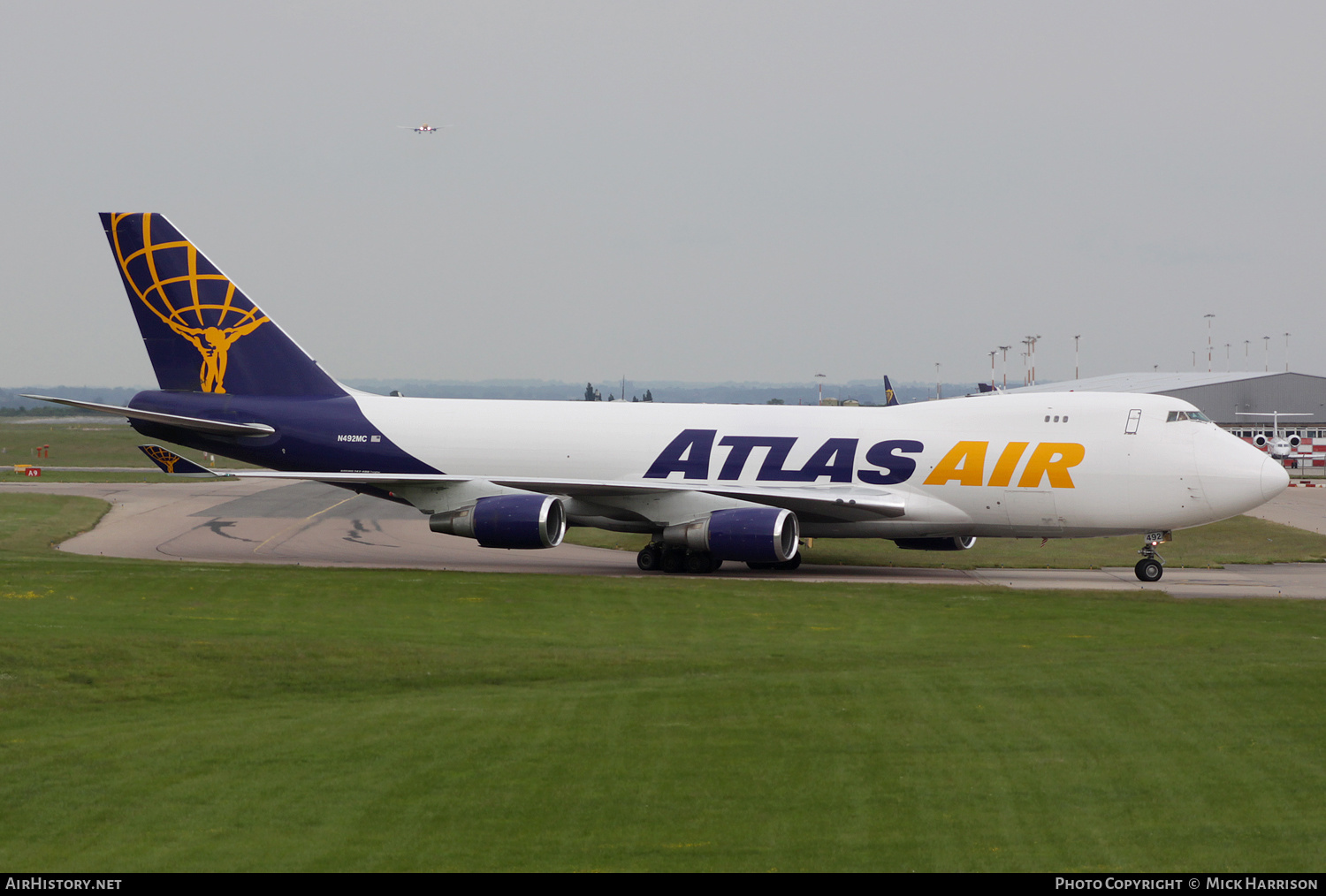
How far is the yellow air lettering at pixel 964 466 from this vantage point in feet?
99.7

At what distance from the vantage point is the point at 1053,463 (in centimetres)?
2997

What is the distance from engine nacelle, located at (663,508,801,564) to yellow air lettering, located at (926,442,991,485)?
3.73 meters

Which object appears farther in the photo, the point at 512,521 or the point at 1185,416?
the point at 512,521

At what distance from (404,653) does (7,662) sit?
5392 mm

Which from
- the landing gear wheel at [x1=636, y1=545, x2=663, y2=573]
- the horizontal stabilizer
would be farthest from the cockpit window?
the horizontal stabilizer

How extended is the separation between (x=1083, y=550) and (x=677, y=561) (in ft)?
45.2

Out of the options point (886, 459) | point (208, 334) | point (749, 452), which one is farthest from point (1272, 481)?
point (208, 334)

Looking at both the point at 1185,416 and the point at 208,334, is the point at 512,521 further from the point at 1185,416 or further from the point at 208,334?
the point at 1185,416

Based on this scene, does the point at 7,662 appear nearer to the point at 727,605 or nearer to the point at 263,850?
the point at 263,850

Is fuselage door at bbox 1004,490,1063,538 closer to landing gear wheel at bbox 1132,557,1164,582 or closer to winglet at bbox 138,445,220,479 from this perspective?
landing gear wheel at bbox 1132,557,1164,582

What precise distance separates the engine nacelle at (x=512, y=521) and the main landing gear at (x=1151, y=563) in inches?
557

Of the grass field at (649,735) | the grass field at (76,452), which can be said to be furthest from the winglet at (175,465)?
the grass field at (76,452)

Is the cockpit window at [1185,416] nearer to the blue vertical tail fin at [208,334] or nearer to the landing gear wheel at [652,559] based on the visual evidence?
the landing gear wheel at [652,559]

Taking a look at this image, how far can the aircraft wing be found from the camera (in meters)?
30.2
